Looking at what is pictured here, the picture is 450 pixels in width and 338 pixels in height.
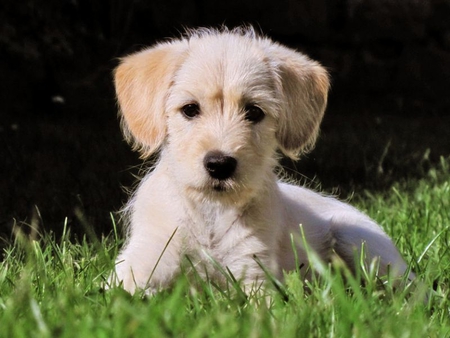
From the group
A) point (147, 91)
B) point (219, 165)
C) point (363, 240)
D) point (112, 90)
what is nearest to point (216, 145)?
point (219, 165)

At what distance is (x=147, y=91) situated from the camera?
381 cm

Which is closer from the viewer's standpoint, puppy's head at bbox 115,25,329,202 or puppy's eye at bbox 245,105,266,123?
puppy's head at bbox 115,25,329,202

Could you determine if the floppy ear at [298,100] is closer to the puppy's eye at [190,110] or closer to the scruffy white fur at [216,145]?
the scruffy white fur at [216,145]

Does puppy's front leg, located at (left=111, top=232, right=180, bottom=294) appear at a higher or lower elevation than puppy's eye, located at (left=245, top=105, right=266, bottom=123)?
lower

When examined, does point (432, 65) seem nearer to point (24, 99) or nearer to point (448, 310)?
point (24, 99)

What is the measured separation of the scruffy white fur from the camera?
349 cm

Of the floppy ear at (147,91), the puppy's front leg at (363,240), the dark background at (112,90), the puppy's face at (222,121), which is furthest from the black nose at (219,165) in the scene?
the dark background at (112,90)

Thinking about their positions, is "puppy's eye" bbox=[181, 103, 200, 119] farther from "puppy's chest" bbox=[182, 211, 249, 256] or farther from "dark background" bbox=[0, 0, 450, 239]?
"dark background" bbox=[0, 0, 450, 239]

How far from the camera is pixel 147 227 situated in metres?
3.67

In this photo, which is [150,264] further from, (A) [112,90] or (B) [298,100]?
(A) [112,90]

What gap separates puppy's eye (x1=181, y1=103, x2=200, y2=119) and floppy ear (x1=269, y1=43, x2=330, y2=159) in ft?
1.36

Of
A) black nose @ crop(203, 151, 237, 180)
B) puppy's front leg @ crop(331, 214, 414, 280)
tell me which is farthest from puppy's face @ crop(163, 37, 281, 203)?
puppy's front leg @ crop(331, 214, 414, 280)

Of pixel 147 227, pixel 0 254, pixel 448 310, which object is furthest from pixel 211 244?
pixel 0 254

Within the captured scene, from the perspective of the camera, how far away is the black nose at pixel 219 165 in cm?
338
